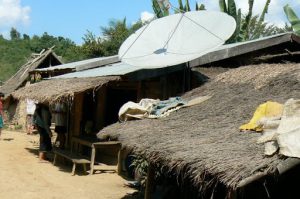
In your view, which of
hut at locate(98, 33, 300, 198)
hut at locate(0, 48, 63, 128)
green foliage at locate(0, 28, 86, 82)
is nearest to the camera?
hut at locate(98, 33, 300, 198)

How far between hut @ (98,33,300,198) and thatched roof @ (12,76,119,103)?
2.42 m

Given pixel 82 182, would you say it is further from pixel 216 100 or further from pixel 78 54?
pixel 78 54

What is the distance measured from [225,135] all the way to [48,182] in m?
6.22

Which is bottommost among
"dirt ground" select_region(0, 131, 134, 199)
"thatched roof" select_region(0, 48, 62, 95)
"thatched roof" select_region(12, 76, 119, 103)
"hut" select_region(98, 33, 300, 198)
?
"dirt ground" select_region(0, 131, 134, 199)

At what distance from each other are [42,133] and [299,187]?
9921 mm

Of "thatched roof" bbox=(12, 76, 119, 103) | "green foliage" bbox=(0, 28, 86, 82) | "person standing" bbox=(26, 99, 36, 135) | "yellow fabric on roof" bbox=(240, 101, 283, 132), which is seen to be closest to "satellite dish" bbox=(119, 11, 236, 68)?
"thatched roof" bbox=(12, 76, 119, 103)

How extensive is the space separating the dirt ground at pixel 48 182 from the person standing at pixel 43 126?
1.16 feet

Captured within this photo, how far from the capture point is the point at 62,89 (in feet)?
37.2

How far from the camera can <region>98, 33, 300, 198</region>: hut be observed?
4.25m

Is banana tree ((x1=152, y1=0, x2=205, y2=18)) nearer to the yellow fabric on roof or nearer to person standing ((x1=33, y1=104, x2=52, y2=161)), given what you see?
person standing ((x1=33, y1=104, x2=52, y2=161))

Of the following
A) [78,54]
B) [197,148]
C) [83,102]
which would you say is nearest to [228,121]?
[197,148]

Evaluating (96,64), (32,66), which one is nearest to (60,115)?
(96,64)

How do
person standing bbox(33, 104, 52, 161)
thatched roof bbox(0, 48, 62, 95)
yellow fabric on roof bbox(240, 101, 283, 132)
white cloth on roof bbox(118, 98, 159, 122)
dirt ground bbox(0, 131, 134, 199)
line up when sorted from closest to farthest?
yellow fabric on roof bbox(240, 101, 283, 132) < white cloth on roof bbox(118, 98, 159, 122) < dirt ground bbox(0, 131, 134, 199) < person standing bbox(33, 104, 52, 161) < thatched roof bbox(0, 48, 62, 95)

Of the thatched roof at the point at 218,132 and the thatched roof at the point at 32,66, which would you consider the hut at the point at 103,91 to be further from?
the thatched roof at the point at 32,66
